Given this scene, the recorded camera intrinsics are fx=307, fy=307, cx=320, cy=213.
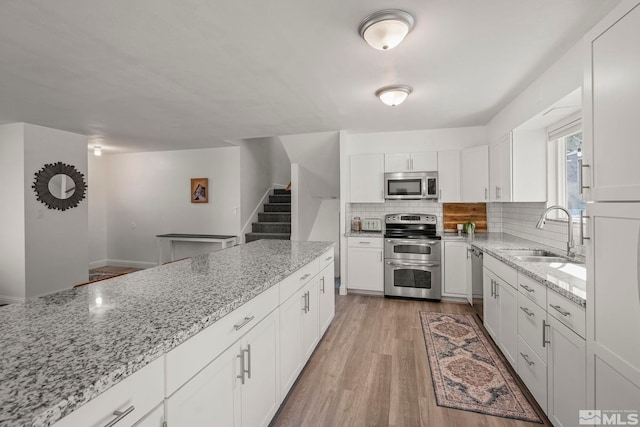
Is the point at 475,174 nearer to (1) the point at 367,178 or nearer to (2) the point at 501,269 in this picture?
(1) the point at 367,178

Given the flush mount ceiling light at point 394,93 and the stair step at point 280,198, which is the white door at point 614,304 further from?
the stair step at point 280,198

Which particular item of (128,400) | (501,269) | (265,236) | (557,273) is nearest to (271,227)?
(265,236)

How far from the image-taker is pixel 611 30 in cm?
129

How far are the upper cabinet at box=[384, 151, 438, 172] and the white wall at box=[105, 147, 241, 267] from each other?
2.92 metres

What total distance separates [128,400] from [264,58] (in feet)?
7.50

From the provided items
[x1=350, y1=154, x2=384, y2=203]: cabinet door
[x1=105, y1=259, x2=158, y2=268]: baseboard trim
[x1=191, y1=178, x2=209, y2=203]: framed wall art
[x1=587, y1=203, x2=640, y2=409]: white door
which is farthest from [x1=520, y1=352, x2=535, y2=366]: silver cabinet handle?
[x1=105, y1=259, x2=158, y2=268]: baseboard trim

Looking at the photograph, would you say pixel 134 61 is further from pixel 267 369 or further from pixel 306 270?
pixel 267 369

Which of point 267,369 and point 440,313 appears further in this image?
point 440,313

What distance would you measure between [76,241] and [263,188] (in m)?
3.40

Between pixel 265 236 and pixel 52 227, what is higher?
pixel 52 227

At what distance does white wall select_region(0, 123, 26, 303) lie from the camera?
4.12 m

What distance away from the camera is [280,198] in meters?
6.93

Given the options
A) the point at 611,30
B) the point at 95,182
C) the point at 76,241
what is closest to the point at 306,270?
the point at 611,30

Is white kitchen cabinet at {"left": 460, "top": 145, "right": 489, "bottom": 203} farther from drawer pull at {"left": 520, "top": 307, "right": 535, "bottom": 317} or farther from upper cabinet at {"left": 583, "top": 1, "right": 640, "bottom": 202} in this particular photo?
upper cabinet at {"left": 583, "top": 1, "right": 640, "bottom": 202}
